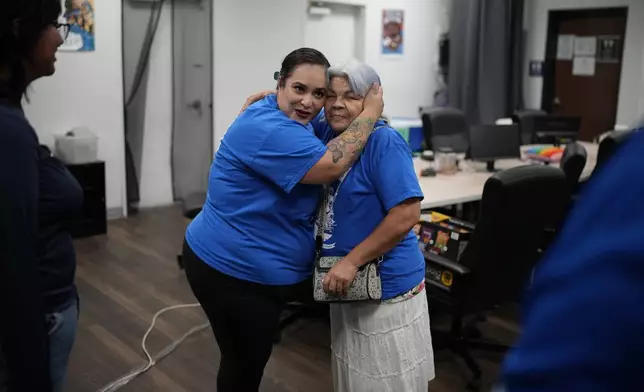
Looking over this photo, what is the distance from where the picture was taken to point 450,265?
9.11 feet

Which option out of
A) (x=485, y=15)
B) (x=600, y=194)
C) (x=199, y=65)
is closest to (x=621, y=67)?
(x=485, y=15)

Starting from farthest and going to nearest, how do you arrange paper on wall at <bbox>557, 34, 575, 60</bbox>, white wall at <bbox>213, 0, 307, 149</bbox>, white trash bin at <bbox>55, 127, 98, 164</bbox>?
paper on wall at <bbox>557, 34, 575, 60</bbox>, white wall at <bbox>213, 0, 307, 149</bbox>, white trash bin at <bbox>55, 127, 98, 164</bbox>

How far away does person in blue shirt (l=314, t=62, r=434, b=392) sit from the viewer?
183cm

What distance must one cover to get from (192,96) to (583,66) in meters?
4.66

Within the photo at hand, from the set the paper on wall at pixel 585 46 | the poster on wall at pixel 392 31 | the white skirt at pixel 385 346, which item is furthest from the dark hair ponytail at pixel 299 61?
the paper on wall at pixel 585 46

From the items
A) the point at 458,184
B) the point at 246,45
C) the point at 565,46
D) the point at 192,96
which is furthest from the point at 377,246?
the point at 565,46

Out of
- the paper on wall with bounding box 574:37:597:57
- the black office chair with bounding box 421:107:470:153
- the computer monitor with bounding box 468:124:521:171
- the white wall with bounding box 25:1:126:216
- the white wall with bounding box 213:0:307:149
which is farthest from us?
the paper on wall with bounding box 574:37:597:57

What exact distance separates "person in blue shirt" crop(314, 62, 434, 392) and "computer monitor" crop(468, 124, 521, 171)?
8.83ft

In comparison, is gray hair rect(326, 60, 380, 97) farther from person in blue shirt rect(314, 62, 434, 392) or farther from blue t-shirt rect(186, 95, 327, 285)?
blue t-shirt rect(186, 95, 327, 285)

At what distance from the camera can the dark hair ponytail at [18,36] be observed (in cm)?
126

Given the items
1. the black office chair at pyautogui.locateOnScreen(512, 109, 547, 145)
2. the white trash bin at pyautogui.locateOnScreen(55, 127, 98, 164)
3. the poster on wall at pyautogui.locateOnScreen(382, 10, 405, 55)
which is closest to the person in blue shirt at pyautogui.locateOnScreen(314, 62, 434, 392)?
the white trash bin at pyautogui.locateOnScreen(55, 127, 98, 164)

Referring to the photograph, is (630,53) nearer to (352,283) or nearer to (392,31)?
(392,31)

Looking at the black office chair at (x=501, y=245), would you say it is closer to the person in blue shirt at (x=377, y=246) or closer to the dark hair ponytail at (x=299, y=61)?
the person in blue shirt at (x=377, y=246)

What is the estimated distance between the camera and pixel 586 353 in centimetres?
42
